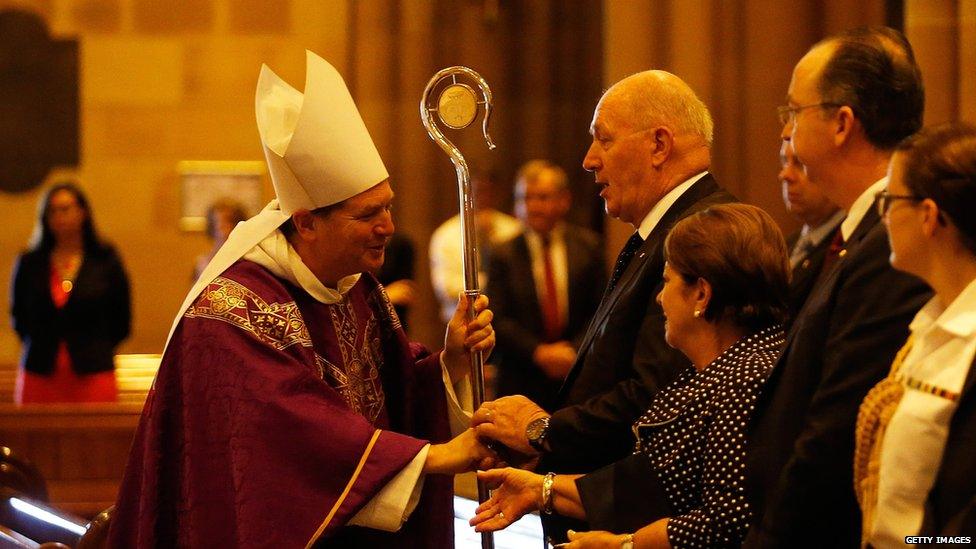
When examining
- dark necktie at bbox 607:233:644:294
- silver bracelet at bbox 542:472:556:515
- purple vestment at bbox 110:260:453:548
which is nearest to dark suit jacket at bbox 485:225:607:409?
dark necktie at bbox 607:233:644:294

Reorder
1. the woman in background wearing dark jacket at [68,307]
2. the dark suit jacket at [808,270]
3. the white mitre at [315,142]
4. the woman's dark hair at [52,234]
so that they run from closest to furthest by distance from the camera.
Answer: the white mitre at [315,142] < the dark suit jacket at [808,270] < the woman in background wearing dark jacket at [68,307] < the woman's dark hair at [52,234]

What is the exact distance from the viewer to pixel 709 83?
6.04 meters

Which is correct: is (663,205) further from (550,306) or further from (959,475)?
(550,306)

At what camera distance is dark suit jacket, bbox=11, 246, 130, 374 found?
6.13 metres

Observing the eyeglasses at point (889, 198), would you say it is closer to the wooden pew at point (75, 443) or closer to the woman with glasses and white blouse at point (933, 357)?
the woman with glasses and white blouse at point (933, 357)

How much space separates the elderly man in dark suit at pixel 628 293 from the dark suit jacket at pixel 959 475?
2.90ft

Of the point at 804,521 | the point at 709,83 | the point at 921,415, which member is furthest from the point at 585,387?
the point at 709,83

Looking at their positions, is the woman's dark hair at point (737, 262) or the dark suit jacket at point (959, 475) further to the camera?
the woman's dark hair at point (737, 262)

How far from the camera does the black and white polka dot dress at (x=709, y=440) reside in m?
2.46

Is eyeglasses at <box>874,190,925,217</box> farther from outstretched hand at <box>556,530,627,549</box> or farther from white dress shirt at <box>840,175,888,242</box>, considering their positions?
outstretched hand at <box>556,530,627,549</box>

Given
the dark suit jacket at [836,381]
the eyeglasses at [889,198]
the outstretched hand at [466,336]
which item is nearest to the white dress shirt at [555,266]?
the outstretched hand at [466,336]

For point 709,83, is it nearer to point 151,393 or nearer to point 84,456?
point 84,456

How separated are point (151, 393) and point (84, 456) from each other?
245 centimetres

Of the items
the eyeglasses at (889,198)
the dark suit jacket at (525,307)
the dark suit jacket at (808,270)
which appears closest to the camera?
the eyeglasses at (889,198)
